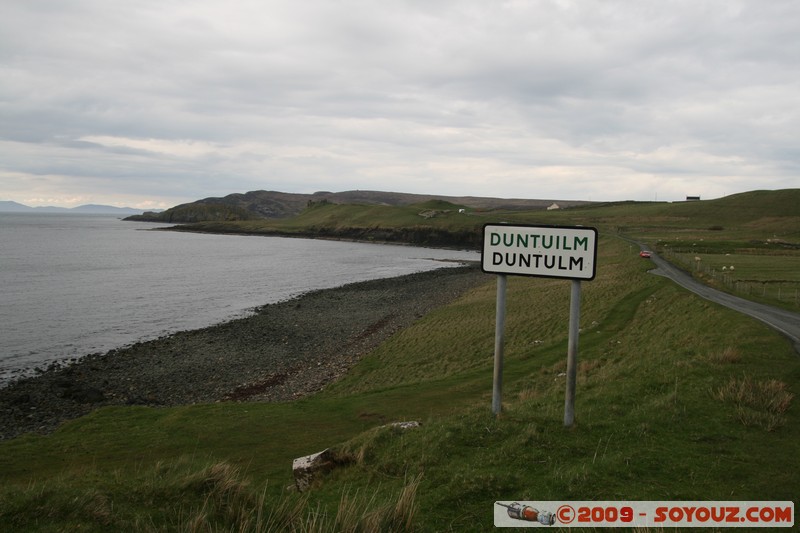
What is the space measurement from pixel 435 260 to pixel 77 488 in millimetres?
100225

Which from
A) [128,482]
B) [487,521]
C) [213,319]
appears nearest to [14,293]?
[213,319]

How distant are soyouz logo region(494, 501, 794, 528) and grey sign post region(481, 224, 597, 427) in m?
2.64

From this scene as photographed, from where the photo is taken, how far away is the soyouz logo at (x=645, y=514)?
583cm

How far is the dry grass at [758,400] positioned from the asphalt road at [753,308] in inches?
241

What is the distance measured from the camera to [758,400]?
9.85 meters

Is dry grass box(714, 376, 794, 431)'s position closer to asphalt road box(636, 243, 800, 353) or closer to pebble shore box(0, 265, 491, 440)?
asphalt road box(636, 243, 800, 353)

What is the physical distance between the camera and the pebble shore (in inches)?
891

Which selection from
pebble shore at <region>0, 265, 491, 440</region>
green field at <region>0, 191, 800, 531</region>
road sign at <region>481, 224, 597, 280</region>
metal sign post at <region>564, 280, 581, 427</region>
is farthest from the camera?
pebble shore at <region>0, 265, 491, 440</region>

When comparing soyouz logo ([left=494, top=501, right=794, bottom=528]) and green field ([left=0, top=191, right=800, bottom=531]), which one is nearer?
soyouz logo ([left=494, top=501, right=794, bottom=528])

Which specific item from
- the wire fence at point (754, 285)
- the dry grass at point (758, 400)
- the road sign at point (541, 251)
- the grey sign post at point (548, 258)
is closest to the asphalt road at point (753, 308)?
the wire fence at point (754, 285)

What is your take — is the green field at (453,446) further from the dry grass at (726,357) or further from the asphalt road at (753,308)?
the asphalt road at (753,308)

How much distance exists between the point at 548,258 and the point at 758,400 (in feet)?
16.9

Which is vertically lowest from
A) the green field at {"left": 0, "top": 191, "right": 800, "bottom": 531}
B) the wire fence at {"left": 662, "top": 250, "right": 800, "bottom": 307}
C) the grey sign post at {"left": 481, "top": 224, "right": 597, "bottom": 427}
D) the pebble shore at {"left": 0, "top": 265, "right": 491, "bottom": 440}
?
the pebble shore at {"left": 0, "top": 265, "right": 491, "bottom": 440}

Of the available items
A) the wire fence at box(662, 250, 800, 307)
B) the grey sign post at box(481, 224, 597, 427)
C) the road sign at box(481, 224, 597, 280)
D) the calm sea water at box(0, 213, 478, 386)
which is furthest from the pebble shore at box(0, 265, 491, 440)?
the wire fence at box(662, 250, 800, 307)
